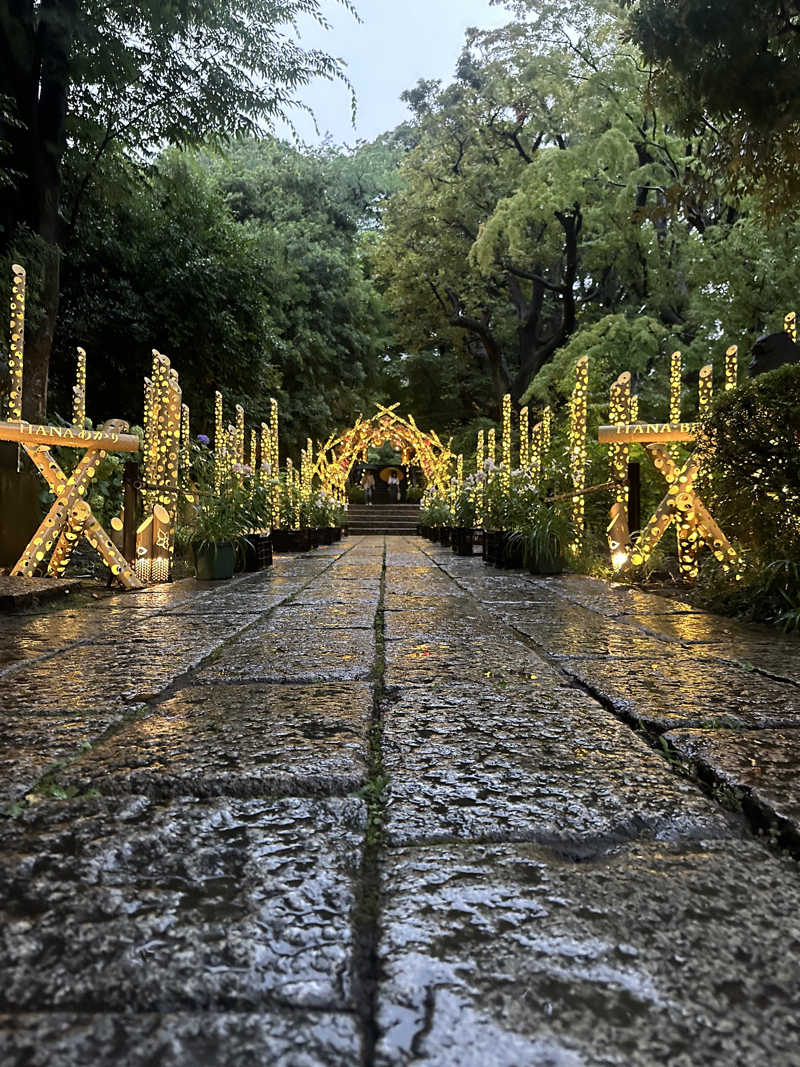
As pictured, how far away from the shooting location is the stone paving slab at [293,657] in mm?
2123

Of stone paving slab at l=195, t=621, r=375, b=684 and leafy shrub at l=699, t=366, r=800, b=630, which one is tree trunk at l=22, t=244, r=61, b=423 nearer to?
stone paving slab at l=195, t=621, r=375, b=684

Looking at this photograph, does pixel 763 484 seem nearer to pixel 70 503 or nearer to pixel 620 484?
pixel 620 484

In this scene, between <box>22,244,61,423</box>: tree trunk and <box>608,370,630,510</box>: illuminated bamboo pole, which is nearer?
<box>608,370,630,510</box>: illuminated bamboo pole

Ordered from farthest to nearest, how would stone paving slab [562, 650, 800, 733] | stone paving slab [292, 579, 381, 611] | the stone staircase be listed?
the stone staircase → stone paving slab [292, 579, 381, 611] → stone paving slab [562, 650, 800, 733]

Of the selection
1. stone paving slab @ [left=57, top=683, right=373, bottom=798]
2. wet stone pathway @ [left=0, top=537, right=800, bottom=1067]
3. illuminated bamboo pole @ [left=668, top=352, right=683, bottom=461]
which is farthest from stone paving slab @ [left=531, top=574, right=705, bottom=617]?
stone paving slab @ [left=57, top=683, right=373, bottom=798]

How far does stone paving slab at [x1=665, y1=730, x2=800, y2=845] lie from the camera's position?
42.8 inches

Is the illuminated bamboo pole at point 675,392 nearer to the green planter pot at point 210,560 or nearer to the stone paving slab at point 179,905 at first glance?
the green planter pot at point 210,560

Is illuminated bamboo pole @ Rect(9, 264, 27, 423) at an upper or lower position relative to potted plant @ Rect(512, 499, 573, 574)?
upper

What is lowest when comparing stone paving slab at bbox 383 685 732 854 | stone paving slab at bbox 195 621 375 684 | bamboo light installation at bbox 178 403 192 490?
stone paving slab at bbox 195 621 375 684

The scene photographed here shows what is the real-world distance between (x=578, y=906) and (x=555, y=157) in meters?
15.8

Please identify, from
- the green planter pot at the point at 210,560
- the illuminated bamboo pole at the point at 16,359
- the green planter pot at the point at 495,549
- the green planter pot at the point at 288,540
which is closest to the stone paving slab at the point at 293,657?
the illuminated bamboo pole at the point at 16,359

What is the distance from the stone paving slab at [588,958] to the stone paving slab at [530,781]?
65mm

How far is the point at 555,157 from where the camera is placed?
14266mm

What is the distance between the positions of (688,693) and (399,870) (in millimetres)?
1253
